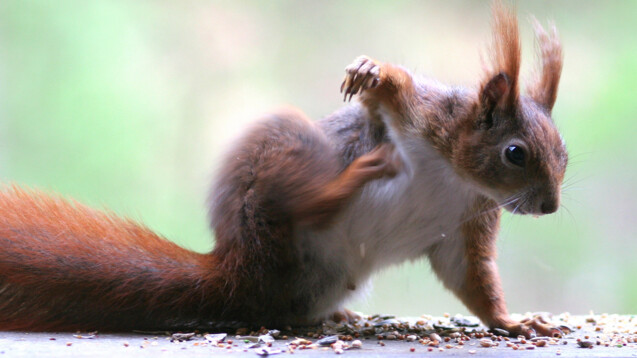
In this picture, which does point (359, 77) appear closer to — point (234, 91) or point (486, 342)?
point (486, 342)

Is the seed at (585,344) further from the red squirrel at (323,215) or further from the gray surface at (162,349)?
the red squirrel at (323,215)

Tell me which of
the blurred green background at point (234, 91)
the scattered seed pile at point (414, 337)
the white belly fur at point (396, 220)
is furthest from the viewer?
the blurred green background at point (234, 91)

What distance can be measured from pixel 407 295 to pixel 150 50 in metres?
1.14

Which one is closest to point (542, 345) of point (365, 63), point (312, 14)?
point (365, 63)

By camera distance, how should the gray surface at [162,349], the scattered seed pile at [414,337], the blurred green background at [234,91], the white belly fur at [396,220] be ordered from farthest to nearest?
the blurred green background at [234,91] → the white belly fur at [396,220] → the scattered seed pile at [414,337] → the gray surface at [162,349]

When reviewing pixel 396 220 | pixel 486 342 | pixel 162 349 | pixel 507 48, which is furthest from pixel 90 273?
pixel 507 48

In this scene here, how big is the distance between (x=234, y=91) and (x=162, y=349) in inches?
42.9

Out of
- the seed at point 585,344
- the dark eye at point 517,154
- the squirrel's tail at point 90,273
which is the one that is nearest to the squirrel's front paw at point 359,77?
the dark eye at point 517,154

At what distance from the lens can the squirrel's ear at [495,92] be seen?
4.97 ft

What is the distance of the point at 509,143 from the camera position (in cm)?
148

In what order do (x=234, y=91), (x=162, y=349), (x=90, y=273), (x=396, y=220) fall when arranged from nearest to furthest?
(x=162, y=349) → (x=90, y=273) → (x=396, y=220) → (x=234, y=91)

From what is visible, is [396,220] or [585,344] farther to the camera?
[396,220]

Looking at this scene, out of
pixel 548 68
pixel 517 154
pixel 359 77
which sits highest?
pixel 548 68

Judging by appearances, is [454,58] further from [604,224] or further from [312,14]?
[604,224]
